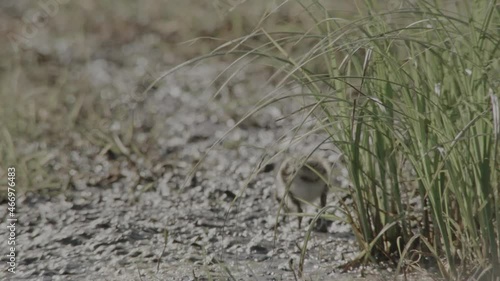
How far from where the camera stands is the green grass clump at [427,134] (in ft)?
9.57

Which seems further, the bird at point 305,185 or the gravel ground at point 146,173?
the bird at point 305,185

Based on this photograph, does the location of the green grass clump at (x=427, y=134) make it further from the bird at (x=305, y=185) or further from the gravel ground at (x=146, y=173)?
the bird at (x=305, y=185)

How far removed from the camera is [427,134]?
3076 millimetres

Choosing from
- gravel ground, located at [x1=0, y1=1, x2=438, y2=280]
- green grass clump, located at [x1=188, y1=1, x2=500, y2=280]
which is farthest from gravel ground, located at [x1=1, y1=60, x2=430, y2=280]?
green grass clump, located at [x1=188, y1=1, x2=500, y2=280]

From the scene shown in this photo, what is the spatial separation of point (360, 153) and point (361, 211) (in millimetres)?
207

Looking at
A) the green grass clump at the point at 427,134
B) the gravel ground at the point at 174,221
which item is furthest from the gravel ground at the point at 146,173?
the green grass clump at the point at 427,134

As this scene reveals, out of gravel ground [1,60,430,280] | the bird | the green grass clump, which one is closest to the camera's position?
the green grass clump

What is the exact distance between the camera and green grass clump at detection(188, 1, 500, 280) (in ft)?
9.57

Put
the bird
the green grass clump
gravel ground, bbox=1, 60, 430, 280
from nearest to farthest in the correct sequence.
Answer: the green grass clump < gravel ground, bbox=1, 60, 430, 280 < the bird

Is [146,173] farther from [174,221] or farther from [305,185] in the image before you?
[305,185]

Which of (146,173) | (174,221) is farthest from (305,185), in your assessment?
(146,173)

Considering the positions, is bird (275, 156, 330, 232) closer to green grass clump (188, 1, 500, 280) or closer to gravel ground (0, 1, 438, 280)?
gravel ground (0, 1, 438, 280)

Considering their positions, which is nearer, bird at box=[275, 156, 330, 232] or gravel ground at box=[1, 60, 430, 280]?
gravel ground at box=[1, 60, 430, 280]

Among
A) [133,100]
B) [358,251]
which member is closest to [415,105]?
[358,251]
